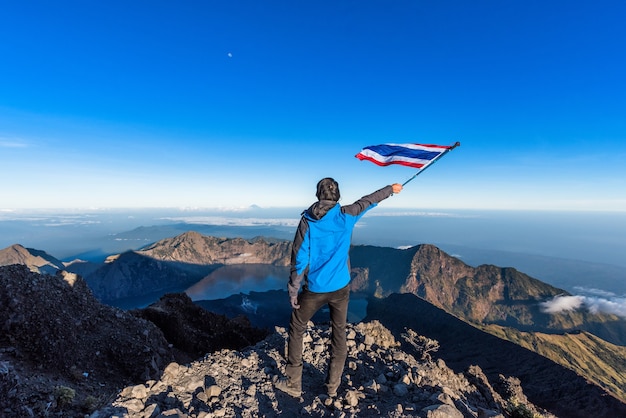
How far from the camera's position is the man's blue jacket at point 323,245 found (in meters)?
4.14

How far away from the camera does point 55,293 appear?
13.1 meters

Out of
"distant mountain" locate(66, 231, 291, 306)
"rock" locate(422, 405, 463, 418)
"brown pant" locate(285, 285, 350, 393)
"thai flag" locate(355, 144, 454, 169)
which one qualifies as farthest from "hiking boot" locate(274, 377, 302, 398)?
"distant mountain" locate(66, 231, 291, 306)

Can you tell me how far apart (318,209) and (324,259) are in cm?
80

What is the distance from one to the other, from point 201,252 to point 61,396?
18953 cm

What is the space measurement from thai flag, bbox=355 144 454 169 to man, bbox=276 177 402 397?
255 centimetres

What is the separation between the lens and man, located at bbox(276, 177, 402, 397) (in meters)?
4.17

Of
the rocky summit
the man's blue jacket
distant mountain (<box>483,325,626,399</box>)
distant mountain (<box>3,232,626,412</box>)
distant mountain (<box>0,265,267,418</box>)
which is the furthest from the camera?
distant mountain (<box>3,232,626,412</box>)

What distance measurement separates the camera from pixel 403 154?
7.12m

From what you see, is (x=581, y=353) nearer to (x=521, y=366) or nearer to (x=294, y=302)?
(x=521, y=366)

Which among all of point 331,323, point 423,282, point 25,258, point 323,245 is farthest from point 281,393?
point 25,258

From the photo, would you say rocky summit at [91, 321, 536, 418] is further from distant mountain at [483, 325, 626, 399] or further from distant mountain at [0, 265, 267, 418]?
distant mountain at [483, 325, 626, 399]

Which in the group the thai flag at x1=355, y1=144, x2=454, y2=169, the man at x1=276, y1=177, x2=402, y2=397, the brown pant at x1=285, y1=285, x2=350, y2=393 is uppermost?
the thai flag at x1=355, y1=144, x2=454, y2=169

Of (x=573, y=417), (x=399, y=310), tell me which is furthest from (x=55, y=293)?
(x=399, y=310)

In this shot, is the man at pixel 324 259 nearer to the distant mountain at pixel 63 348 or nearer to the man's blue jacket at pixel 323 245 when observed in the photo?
the man's blue jacket at pixel 323 245
